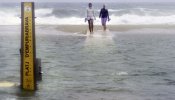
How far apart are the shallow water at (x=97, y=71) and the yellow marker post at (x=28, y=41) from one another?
0.44m

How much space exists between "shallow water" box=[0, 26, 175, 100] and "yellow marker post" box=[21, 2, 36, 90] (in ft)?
1.44

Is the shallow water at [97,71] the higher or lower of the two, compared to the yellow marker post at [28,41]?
lower

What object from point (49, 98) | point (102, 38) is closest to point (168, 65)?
point (49, 98)

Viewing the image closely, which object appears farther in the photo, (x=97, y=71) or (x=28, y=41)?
(x=97, y=71)

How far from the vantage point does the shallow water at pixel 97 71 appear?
11.6m

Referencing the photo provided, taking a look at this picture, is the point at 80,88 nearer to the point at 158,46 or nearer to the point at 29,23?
the point at 29,23

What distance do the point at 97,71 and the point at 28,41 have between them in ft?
13.8

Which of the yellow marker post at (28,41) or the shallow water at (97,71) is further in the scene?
the shallow water at (97,71)

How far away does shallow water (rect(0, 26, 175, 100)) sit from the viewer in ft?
38.1

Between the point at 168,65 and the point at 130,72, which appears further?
the point at 168,65

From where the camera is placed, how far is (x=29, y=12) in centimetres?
1118

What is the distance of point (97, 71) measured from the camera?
15062 mm

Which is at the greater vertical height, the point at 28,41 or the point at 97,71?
the point at 28,41

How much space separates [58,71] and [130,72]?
202 centimetres
